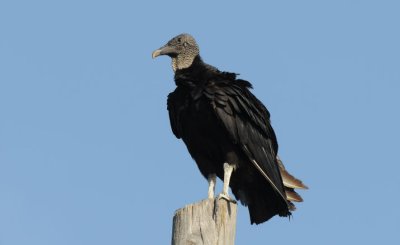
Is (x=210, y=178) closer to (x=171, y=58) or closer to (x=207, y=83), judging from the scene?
(x=207, y=83)

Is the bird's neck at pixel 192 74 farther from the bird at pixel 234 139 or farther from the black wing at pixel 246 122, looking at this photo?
the black wing at pixel 246 122

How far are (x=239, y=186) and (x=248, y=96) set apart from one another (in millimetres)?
649

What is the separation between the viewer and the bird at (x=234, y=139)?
17.7 feet

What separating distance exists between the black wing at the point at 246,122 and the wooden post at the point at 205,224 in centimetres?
133

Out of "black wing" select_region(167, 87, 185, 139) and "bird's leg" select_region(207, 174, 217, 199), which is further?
"black wing" select_region(167, 87, 185, 139)

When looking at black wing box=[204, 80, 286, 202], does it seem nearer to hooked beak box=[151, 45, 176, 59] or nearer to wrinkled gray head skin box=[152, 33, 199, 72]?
wrinkled gray head skin box=[152, 33, 199, 72]

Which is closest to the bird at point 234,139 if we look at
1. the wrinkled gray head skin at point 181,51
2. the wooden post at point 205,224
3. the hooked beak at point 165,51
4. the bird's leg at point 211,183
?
the bird's leg at point 211,183

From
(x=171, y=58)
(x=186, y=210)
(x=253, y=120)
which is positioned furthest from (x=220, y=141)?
(x=186, y=210)

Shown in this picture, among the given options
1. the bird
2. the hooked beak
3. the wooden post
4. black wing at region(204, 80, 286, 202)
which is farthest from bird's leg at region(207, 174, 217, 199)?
the wooden post

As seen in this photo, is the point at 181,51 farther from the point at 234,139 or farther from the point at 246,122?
the point at 234,139

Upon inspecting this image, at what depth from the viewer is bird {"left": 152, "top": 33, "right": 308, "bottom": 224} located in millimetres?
5398

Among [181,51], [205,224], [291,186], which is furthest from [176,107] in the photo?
[205,224]

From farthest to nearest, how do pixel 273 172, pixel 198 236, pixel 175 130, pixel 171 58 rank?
pixel 171 58 → pixel 175 130 → pixel 273 172 → pixel 198 236

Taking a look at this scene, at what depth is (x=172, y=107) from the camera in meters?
5.71
